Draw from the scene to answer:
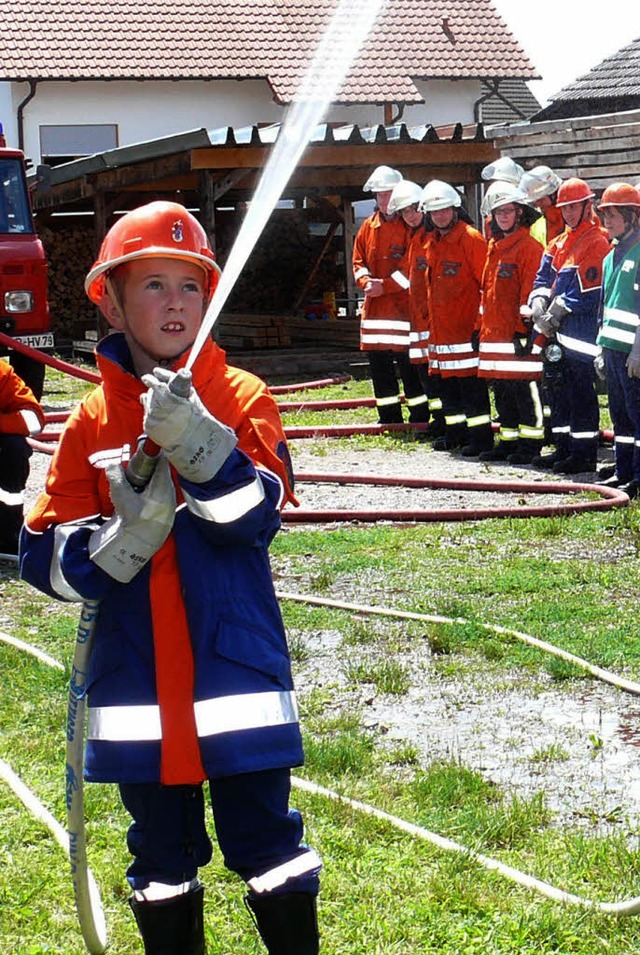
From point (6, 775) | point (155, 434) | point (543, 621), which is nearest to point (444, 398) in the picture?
point (543, 621)

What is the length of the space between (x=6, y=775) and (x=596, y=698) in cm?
201

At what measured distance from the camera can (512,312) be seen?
10.2 m

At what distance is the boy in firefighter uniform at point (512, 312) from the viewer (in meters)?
10.1

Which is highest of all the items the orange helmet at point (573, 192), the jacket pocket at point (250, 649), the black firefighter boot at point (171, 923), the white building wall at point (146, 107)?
the white building wall at point (146, 107)

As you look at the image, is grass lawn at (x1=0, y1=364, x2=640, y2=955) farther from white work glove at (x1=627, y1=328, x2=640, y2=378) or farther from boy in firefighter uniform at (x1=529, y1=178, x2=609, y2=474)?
boy in firefighter uniform at (x1=529, y1=178, x2=609, y2=474)

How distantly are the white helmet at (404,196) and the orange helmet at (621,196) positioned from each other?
3061mm

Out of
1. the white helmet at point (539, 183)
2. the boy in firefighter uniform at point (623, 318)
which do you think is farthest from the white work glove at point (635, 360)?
the white helmet at point (539, 183)

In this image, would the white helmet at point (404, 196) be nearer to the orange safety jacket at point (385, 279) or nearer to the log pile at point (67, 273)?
the orange safety jacket at point (385, 279)

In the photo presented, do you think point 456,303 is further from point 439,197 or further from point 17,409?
point 17,409

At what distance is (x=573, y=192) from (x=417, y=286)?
2262mm

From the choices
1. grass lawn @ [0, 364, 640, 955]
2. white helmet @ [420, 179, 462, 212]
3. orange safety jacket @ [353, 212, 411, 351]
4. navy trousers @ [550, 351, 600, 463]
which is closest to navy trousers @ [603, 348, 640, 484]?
navy trousers @ [550, 351, 600, 463]

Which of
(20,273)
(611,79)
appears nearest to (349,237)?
(20,273)

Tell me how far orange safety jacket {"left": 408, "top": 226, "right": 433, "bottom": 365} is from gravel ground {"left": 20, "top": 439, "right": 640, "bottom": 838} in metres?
5.75

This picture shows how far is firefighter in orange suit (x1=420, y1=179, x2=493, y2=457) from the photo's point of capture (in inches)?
419
